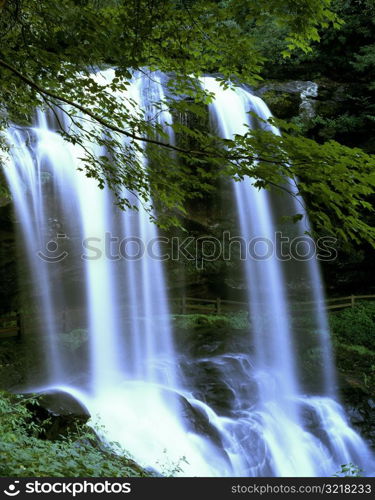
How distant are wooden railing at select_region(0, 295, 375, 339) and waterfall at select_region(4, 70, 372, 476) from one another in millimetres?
81

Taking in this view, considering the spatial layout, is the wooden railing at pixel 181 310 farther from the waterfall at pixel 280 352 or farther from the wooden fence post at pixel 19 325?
the waterfall at pixel 280 352

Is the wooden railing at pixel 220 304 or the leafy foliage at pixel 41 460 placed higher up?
the wooden railing at pixel 220 304

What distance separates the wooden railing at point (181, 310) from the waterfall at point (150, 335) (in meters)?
0.08

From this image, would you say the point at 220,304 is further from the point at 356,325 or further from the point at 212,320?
the point at 356,325

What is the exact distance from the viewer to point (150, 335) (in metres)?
11.5

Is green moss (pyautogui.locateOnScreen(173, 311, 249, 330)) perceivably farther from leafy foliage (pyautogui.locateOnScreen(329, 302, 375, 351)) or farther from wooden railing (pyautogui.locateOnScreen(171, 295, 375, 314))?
leafy foliage (pyautogui.locateOnScreen(329, 302, 375, 351))

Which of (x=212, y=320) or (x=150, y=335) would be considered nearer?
(x=150, y=335)

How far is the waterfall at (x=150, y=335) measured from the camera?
7014 mm

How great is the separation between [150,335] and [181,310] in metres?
1.72

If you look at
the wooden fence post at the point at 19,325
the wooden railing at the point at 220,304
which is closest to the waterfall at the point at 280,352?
the wooden railing at the point at 220,304

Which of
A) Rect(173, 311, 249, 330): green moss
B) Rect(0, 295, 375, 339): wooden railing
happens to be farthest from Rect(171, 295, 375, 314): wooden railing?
Rect(173, 311, 249, 330): green moss

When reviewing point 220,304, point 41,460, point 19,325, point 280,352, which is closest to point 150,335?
point 220,304

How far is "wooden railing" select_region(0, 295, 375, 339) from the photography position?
1073cm
